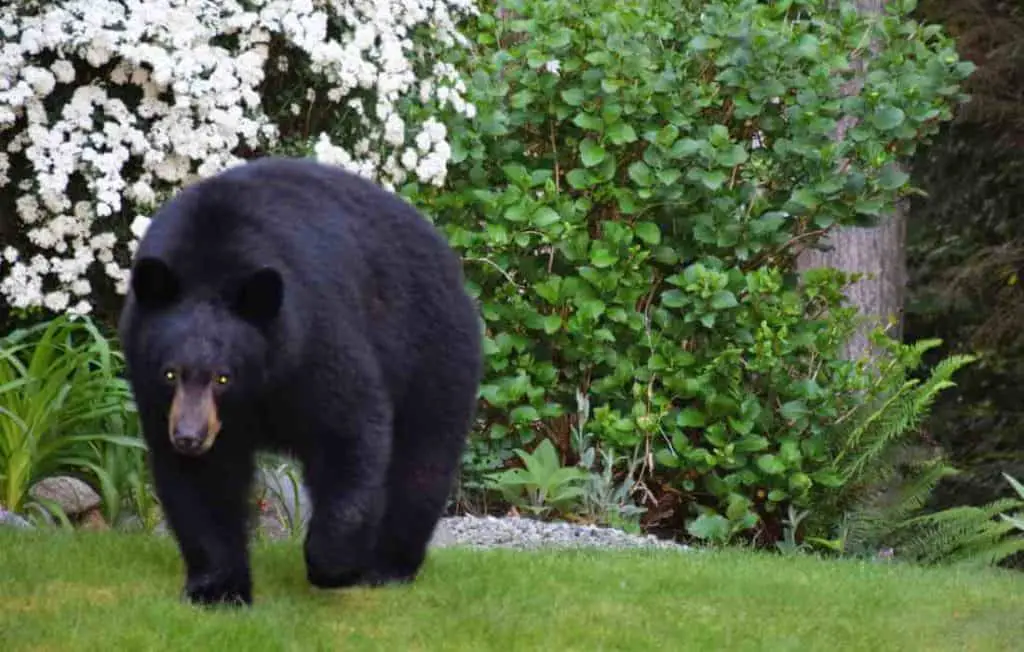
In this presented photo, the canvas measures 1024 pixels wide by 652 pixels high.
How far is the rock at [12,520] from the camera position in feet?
24.3

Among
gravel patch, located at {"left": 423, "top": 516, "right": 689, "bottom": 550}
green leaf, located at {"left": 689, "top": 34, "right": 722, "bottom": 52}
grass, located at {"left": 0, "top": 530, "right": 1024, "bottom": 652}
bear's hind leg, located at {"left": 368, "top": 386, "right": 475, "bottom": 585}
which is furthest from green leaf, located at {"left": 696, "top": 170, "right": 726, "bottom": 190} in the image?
bear's hind leg, located at {"left": 368, "top": 386, "right": 475, "bottom": 585}

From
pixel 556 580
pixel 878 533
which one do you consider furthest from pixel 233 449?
pixel 878 533

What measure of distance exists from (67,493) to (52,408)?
16.8 inches

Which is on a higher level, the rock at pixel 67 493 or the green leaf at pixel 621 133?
the green leaf at pixel 621 133

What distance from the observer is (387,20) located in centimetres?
878

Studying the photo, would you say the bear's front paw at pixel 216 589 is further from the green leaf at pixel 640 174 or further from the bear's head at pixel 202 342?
the green leaf at pixel 640 174

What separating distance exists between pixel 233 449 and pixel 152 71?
2942 mm

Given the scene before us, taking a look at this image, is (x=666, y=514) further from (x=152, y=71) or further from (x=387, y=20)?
(x=152, y=71)

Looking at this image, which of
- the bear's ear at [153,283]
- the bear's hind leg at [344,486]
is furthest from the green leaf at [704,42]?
the bear's ear at [153,283]

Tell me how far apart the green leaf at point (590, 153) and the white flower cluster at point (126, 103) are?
3.79 ft

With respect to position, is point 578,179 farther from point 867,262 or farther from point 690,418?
point 867,262

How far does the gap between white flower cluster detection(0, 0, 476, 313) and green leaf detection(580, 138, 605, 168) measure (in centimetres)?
115

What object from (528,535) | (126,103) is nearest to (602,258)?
(528,535)

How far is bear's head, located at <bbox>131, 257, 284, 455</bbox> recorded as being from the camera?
5.38 m
